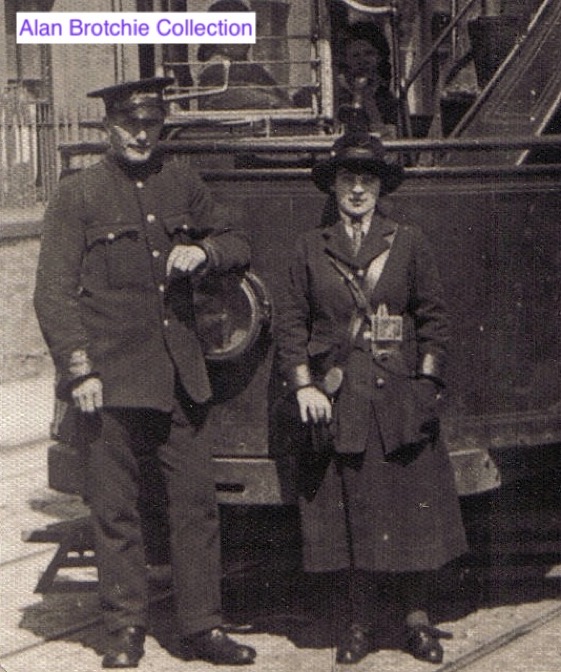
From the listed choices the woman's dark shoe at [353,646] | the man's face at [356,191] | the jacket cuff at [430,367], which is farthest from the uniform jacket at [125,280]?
the woman's dark shoe at [353,646]

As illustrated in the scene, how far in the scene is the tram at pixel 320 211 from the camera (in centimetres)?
561

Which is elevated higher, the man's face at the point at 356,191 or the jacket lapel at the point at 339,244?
the man's face at the point at 356,191

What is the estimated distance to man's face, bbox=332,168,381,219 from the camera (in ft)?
17.4

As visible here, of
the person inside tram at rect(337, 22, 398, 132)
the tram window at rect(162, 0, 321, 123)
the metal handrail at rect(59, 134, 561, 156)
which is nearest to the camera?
the metal handrail at rect(59, 134, 561, 156)

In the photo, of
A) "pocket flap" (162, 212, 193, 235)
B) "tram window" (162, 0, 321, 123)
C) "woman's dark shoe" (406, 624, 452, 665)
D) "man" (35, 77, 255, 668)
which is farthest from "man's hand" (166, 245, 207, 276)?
"woman's dark shoe" (406, 624, 452, 665)

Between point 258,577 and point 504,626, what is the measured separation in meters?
1.07

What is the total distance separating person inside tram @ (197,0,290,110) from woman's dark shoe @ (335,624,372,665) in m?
2.08

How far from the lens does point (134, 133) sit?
535 cm

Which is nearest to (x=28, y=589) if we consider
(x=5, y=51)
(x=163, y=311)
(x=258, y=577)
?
(x=258, y=577)

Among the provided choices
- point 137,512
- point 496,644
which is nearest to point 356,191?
point 137,512

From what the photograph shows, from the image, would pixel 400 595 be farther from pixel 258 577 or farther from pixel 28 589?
pixel 28 589

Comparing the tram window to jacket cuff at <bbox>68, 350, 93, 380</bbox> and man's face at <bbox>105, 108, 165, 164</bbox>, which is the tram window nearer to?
man's face at <bbox>105, 108, 165, 164</bbox>

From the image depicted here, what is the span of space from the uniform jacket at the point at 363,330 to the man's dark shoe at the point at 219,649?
78 centimetres

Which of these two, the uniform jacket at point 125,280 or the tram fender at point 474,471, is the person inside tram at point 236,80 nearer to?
the uniform jacket at point 125,280
